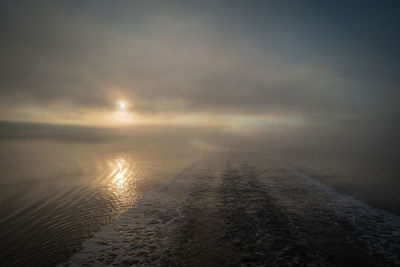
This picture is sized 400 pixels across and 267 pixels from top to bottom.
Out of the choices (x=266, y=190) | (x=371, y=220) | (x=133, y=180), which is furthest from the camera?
(x=133, y=180)

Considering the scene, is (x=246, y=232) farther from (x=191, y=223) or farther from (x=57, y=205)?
(x=57, y=205)

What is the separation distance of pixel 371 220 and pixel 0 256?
14.2 meters

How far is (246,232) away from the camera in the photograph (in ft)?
24.6

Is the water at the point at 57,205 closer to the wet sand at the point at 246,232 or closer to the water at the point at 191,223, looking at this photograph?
the water at the point at 191,223

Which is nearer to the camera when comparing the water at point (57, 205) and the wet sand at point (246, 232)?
the wet sand at point (246, 232)

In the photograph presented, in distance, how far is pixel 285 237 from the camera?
7.11 meters

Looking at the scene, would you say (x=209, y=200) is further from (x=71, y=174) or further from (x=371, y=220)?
(x=71, y=174)

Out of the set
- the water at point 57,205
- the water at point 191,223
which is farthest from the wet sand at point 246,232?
the water at point 57,205

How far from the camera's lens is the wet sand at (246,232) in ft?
19.4

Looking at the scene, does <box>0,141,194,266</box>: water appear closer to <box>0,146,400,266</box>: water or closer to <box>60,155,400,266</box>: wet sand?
<box>0,146,400,266</box>: water

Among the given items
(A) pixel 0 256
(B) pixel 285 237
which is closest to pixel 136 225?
(A) pixel 0 256

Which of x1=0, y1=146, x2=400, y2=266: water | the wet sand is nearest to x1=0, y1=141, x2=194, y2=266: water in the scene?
x1=0, y1=146, x2=400, y2=266: water

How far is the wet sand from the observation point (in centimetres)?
592

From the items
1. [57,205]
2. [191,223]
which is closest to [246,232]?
[191,223]
